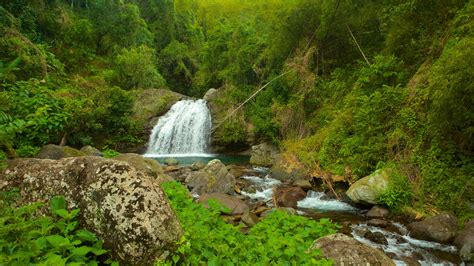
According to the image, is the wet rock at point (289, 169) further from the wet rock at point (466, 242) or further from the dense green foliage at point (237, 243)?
the dense green foliage at point (237, 243)

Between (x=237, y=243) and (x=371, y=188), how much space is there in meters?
6.05

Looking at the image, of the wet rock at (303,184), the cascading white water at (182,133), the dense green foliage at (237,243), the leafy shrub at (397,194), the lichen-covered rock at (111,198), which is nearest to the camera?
the lichen-covered rock at (111,198)

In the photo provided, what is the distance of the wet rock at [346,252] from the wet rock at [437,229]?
3117 mm

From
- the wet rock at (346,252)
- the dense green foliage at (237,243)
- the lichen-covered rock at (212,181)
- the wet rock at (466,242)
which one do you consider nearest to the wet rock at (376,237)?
the wet rock at (466,242)

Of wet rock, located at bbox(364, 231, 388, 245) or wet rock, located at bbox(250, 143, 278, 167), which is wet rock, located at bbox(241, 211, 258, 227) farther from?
wet rock, located at bbox(250, 143, 278, 167)

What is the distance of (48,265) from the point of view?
1902 millimetres

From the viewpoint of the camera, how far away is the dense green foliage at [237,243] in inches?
111

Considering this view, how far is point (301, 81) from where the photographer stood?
15.1 m

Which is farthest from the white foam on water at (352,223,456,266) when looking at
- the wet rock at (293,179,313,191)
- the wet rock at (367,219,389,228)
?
the wet rock at (293,179,313,191)

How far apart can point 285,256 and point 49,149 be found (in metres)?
6.82

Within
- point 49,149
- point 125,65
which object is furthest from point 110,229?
point 125,65

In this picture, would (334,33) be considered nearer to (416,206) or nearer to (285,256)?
(416,206)

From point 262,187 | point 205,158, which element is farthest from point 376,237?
point 205,158

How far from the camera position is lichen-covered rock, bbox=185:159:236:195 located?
9.76m
